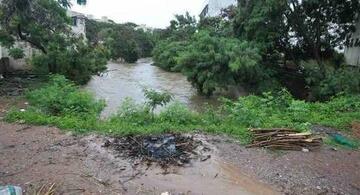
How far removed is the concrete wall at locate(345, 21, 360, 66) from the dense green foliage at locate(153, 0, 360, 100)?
38 cm

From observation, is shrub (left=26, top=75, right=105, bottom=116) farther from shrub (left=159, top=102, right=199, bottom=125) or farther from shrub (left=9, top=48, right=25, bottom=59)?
shrub (left=9, top=48, right=25, bottom=59)

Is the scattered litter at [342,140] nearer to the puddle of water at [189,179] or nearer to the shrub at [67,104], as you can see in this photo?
the puddle of water at [189,179]

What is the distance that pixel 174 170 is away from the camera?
571 cm

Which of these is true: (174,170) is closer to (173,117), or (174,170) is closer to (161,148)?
(161,148)

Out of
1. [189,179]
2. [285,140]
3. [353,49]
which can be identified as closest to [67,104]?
[189,179]

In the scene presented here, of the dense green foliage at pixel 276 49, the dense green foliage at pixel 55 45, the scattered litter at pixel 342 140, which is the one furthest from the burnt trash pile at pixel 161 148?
the dense green foliage at pixel 55 45

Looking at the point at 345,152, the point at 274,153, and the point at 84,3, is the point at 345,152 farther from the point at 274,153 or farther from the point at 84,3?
the point at 84,3

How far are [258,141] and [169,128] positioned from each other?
1.71 meters

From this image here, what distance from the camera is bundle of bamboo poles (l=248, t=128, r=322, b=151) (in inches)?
271

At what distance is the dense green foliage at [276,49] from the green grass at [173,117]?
17.2 feet

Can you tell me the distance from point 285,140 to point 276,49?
12952 mm

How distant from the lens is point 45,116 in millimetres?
8367

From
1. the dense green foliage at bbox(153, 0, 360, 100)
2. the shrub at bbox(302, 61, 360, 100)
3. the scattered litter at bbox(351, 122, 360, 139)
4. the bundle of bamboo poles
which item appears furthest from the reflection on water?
the scattered litter at bbox(351, 122, 360, 139)

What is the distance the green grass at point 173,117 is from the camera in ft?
25.2
